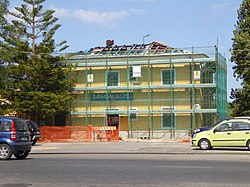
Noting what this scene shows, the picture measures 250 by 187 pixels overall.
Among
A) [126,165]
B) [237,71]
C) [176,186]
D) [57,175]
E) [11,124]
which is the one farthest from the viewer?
[237,71]

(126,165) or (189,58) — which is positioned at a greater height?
(189,58)

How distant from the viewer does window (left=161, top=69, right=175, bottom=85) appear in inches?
1726

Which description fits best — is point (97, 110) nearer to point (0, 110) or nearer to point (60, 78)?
point (60, 78)

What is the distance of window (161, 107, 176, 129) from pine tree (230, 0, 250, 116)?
5491mm

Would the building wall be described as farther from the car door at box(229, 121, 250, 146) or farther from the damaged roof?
the car door at box(229, 121, 250, 146)

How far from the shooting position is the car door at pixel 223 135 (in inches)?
987

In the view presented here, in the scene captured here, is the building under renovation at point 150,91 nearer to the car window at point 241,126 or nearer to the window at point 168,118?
the window at point 168,118

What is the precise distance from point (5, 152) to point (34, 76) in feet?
82.7

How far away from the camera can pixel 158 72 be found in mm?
44688

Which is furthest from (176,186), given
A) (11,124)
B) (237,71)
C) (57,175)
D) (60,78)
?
(60,78)

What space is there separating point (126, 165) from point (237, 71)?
27.7 metres

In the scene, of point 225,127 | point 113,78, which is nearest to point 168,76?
point 113,78

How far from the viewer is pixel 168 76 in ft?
145

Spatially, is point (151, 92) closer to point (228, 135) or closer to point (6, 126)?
point (228, 135)
